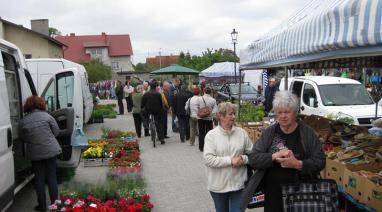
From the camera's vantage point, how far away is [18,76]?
7133mm

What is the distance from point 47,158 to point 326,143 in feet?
13.7

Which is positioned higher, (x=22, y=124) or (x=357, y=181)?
(x=22, y=124)

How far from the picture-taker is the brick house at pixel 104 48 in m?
80.7

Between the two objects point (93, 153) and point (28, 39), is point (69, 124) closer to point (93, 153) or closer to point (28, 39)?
point (93, 153)

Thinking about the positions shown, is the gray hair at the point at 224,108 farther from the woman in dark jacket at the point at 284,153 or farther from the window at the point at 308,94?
the window at the point at 308,94

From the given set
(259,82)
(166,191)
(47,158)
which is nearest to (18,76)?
(47,158)

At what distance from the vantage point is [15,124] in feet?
22.7

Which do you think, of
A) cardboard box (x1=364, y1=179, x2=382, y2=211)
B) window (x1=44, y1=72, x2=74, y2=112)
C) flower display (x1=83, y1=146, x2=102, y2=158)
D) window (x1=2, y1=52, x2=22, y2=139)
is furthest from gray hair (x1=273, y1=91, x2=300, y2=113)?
flower display (x1=83, y1=146, x2=102, y2=158)

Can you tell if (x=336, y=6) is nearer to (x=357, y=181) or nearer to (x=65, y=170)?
(x=357, y=181)

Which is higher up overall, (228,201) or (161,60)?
(161,60)

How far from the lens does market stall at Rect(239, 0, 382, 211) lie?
3299mm

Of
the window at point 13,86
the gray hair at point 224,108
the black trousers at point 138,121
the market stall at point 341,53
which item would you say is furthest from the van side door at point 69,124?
the black trousers at point 138,121

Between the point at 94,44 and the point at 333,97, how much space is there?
72.3 m

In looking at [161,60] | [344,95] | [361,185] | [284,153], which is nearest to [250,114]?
[344,95]
